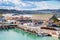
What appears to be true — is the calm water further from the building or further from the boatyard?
the building

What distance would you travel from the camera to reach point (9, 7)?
3133 millimetres

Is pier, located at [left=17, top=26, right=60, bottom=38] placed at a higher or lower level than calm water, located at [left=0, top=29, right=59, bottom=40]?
higher

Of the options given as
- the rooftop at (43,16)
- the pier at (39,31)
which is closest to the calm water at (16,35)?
the pier at (39,31)

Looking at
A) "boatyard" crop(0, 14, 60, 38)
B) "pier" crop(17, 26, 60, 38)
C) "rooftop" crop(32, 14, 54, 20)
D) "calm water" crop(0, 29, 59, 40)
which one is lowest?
"calm water" crop(0, 29, 59, 40)

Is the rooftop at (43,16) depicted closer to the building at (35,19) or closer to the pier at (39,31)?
the building at (35,19)

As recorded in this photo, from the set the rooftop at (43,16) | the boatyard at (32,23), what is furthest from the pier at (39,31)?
the rooftop at (43,16)

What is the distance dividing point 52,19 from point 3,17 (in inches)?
32.8

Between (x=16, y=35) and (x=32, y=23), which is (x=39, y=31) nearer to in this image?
(x=32, y=23)

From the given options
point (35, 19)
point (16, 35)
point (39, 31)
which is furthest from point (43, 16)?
point (16, 35)

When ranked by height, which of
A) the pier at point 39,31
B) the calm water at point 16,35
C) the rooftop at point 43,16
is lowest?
the calm water at point 16,35

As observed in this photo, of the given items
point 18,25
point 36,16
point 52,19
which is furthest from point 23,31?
point 52,19

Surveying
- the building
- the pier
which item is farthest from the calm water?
the building

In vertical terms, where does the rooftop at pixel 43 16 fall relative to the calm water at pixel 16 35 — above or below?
above

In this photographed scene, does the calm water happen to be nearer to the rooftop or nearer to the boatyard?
the boatyard
